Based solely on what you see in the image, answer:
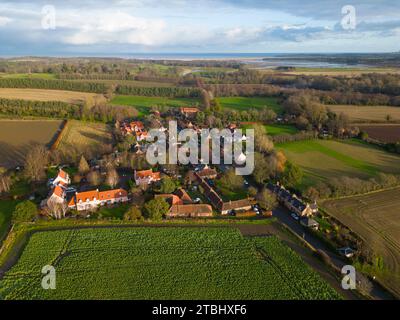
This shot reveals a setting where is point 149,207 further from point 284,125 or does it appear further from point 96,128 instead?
point 284,125

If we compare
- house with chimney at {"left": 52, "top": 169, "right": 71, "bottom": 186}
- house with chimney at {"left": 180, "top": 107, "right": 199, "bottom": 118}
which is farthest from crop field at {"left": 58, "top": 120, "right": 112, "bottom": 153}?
house with chimney at {"left": 180, "top": 107, "right": 199, "bottom": 118}

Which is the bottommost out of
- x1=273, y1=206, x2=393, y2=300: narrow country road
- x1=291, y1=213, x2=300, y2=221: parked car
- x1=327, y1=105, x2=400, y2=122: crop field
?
x1=273, y1=206, x2=393, y2=300: narrow country road

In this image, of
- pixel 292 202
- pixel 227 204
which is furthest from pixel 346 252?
pixel 227 204

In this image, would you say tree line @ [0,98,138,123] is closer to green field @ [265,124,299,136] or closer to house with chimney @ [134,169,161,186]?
green field @ [265,124,299,136]

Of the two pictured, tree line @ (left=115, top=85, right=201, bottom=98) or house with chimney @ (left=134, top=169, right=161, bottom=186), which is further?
tree line @ (left=115, top=85, right=201, bottom=98)

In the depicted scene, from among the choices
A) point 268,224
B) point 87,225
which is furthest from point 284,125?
point 87,225

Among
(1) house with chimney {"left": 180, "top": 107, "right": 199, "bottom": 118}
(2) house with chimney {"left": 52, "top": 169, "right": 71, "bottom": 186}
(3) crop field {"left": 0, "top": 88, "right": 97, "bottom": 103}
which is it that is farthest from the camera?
(3) crop field {"left": 0, "top": 88, "right": 97, "bottom": 103}

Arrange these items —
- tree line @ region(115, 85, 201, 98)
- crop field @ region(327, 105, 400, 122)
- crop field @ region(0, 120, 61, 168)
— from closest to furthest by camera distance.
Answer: crop field @ region(0, 120, 61, 168) → crop field @ region(327, 105, 400, 122) → tree line @ region(115, 85, 201, 98)
